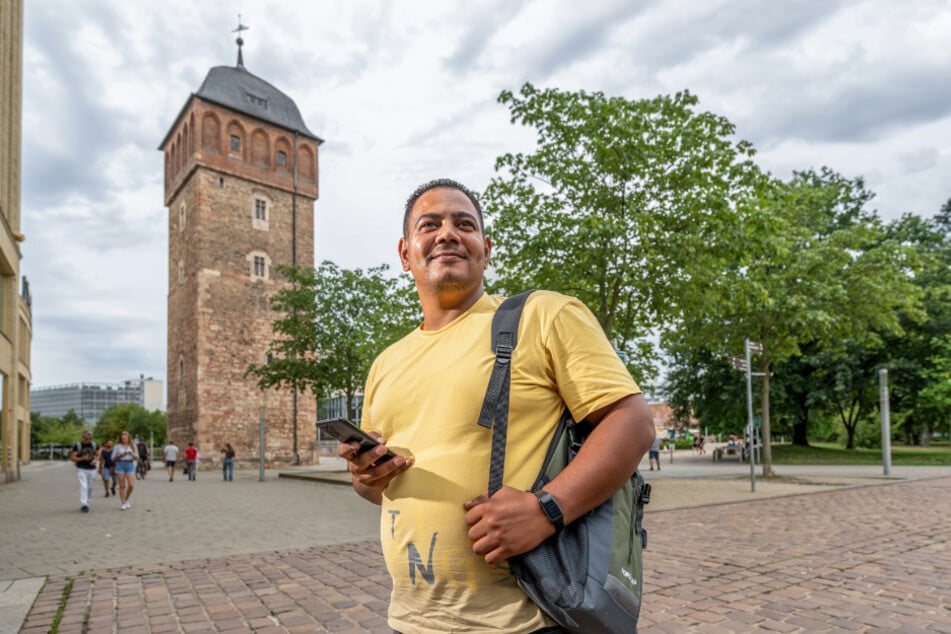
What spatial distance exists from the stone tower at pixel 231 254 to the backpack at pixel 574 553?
38155 mm

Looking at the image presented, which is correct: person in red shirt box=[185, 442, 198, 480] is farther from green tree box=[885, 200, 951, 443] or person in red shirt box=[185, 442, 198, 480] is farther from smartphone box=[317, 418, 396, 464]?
smartphone box=[317, 418, 396, 464]

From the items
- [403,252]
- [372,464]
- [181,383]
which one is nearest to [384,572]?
[403,252]

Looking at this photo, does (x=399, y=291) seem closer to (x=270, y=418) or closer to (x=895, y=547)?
(x=895, y=547)

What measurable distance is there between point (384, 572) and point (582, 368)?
5.71 meters

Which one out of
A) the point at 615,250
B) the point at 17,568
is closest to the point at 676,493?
the point at 615,250

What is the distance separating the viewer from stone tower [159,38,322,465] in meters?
38.2

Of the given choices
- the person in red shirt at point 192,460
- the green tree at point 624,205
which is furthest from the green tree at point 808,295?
the person in red shirt at point 192,460

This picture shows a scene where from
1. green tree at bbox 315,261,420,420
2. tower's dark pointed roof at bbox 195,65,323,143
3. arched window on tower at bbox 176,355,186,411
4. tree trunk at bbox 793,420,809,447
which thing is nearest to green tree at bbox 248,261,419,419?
green tree at bbox 315,261,420,420

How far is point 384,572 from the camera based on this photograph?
6648 mm

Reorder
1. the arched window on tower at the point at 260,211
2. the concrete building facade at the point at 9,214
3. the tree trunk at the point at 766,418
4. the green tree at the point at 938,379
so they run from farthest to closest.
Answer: the arched window on tower at the point at 260,211 < the green tree at the point at 938,379 < the concrete building facade at the point at 9,214 < the tree trunk at the point at 766,418

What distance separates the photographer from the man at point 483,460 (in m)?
1.43

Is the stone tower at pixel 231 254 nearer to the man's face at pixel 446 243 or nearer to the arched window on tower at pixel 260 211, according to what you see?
the arched window on tower at pixel 260 211

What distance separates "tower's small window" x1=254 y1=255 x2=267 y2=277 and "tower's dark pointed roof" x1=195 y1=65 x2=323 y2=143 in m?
8.74

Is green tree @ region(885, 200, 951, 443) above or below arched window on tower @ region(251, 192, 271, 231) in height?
below
